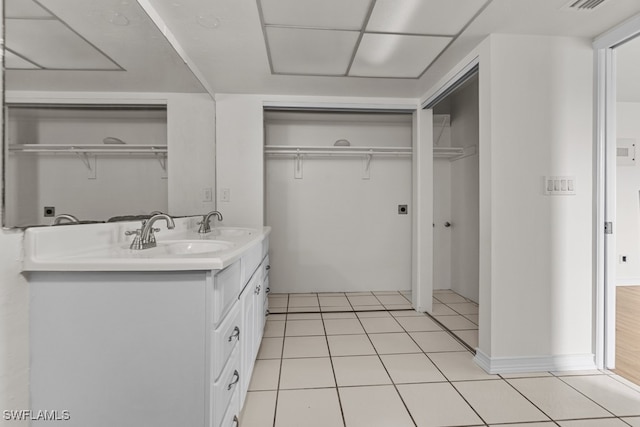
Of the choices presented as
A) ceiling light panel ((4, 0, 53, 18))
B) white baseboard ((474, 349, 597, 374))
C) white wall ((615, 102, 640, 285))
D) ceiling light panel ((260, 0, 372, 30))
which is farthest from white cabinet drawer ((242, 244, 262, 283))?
white wall ((615, 102, 640, 285))

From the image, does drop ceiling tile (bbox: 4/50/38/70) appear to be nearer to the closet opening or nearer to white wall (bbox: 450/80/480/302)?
the closet opening

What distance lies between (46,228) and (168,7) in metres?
1.29

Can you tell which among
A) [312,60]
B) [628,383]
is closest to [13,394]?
[312,60]

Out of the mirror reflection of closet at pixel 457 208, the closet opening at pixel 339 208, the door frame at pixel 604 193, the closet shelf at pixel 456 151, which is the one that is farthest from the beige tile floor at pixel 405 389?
the closet shelf at pixel 456 151

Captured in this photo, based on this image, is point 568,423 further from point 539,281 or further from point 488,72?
point 488,72

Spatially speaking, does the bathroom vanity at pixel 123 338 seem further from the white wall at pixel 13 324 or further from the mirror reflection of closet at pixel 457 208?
the mirror reflection of closet at pixel 457 208

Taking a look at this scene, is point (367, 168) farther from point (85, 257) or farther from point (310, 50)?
point (85, 257)

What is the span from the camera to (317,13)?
1630mm

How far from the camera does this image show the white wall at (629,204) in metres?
3.66

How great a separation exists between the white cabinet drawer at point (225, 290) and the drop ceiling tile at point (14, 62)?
0.91 m

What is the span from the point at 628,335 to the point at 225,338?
3105 millimetres

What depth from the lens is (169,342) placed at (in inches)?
38.0

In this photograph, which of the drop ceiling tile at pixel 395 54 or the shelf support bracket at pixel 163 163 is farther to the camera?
the drop ceiling tile at pixel 395 54

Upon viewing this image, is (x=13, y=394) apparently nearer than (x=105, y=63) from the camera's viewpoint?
Yes
